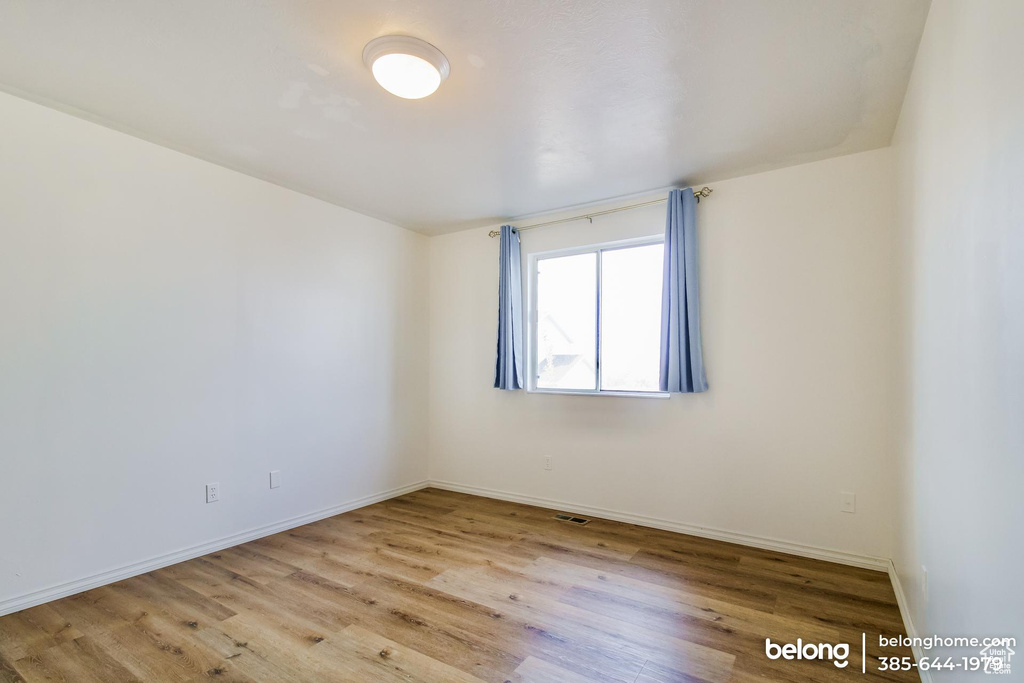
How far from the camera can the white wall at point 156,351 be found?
2.39 m

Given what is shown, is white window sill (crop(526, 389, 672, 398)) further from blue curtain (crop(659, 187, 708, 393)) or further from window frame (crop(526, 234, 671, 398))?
blue curtain (crop(659, 187, 708, 393))

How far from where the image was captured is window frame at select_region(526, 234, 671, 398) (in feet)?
12.3

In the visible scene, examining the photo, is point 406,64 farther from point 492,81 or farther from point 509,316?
point 509,316

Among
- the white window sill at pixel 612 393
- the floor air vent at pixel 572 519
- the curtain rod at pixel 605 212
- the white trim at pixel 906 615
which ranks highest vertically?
the curtain rod at pixel 605 212

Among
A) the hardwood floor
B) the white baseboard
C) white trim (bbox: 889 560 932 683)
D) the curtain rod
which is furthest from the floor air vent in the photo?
the curtain rod

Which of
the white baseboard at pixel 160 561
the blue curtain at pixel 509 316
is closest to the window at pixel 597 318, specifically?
the blue curtain at pixel 509 316

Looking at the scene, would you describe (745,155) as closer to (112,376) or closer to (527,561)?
(527,561)

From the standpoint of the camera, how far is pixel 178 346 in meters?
2.95

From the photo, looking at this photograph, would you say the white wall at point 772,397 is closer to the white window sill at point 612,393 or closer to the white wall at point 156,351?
the white window sill at point 612,393

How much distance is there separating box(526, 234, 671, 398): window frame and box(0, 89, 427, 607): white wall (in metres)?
1.51

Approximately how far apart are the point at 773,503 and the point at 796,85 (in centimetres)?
251

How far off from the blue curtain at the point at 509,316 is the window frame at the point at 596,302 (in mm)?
109

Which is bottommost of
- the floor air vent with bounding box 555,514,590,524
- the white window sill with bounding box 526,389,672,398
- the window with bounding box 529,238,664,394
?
the floor air vent with bounding box 555,514,590,524

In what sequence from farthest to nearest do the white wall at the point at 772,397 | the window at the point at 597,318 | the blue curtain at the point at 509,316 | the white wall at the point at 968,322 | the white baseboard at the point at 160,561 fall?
the blue curtain at the point at 509,316
the window at the point at 597,318
the white wall at the point at 772,397
the white baseboard at the point at 160,561
the white wall at the point at 968,322
